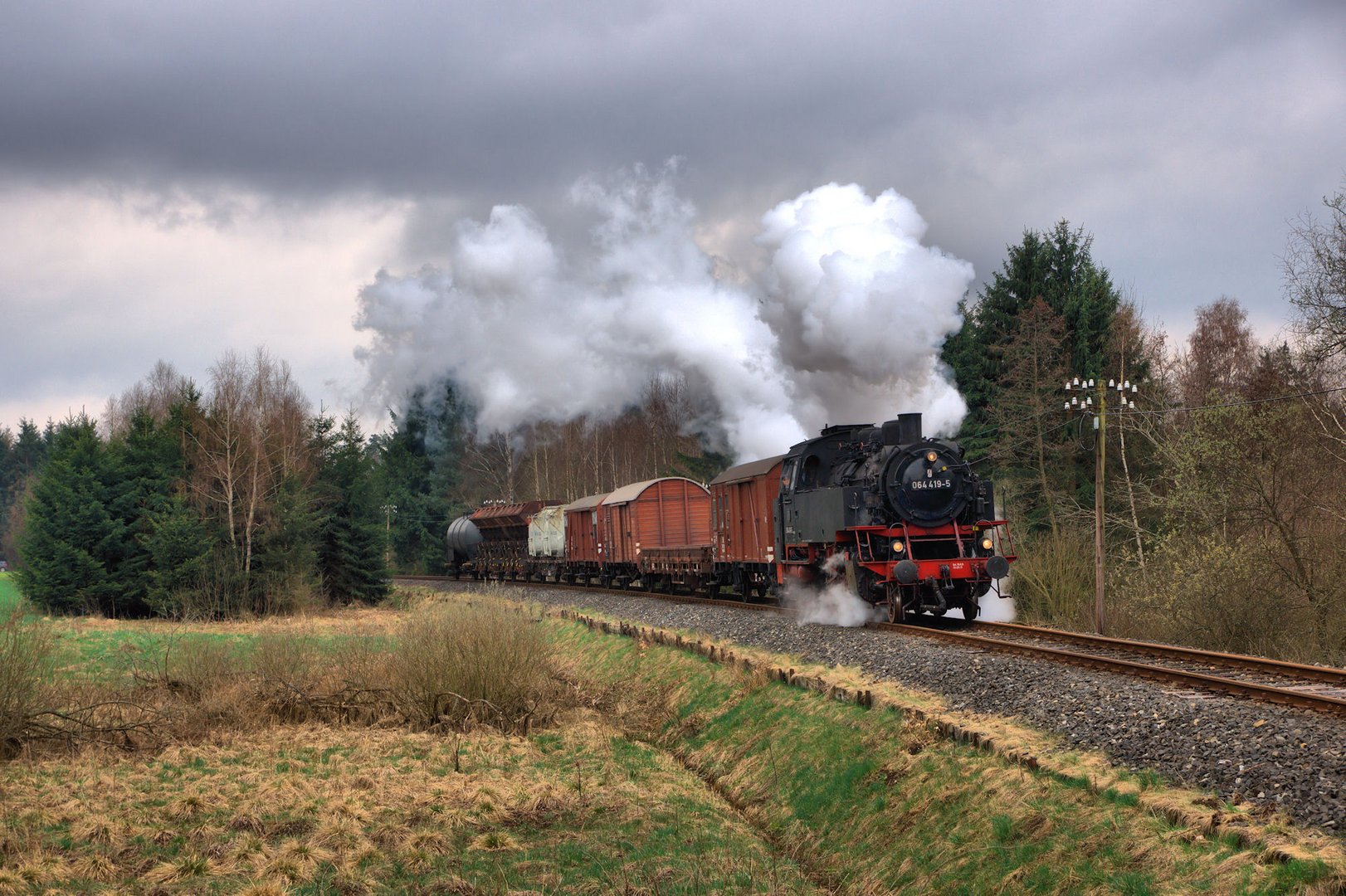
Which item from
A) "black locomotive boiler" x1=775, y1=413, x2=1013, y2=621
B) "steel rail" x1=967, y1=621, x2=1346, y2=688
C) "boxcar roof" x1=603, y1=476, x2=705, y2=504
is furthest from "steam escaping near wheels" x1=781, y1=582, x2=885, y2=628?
"boxcar roof" x1=603, y1=476, x2=705, y2=504

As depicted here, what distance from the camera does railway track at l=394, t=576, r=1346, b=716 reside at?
10.6 m

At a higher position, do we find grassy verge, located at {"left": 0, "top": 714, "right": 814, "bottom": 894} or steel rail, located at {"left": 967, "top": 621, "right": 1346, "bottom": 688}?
steel rail, located at {"left": 967, "top": 621, "right": 1346, "bottom": 688}

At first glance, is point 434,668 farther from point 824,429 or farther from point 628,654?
point 824,429

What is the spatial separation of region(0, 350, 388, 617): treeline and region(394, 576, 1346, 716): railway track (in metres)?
25.7

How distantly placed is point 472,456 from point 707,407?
34.3m

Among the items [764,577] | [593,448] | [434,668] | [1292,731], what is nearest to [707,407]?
[764,577]

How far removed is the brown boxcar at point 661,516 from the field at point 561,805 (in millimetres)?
14309

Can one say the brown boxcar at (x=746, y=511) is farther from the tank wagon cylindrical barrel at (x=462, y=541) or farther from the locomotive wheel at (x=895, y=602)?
the tank wagon cylindrical barrel at (x=462, y=541)

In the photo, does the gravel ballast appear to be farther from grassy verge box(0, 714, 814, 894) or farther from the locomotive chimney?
the locomotive chimney

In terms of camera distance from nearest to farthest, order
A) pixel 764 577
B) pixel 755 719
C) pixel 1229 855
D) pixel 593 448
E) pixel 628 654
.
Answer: pixel 1229 855
pixel 755 719
pixel 628 654
pixel 764 577
pixel 593 448

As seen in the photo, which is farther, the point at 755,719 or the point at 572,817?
the point at 755,719

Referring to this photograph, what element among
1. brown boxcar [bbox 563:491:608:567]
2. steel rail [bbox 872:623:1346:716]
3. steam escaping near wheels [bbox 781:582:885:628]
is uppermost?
brown boxcar [bbox 563:491:608:567]

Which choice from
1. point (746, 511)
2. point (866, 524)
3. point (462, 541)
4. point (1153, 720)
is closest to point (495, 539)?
point (462, 541)

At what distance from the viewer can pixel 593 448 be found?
6519 centimetres
